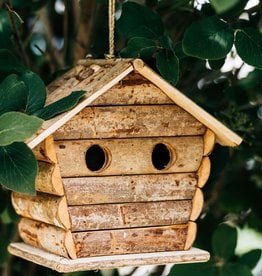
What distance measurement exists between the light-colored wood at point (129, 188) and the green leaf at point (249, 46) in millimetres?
292

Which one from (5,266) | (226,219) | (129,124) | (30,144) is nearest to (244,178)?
(226,219)

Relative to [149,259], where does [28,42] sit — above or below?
above

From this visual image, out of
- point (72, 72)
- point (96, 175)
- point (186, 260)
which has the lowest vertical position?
point (186, 260)

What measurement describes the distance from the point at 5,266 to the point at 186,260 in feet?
3.12

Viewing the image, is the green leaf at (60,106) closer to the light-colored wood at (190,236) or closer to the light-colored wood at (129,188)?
the light-colored wood at (129,188)

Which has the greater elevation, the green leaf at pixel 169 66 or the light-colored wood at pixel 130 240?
the green leaf at pixel 169 66

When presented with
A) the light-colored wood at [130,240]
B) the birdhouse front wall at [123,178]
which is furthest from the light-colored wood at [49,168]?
the light-colored wood at [130,240]

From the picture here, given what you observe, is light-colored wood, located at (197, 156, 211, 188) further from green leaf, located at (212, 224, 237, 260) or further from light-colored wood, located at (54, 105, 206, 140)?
green leaf, located at (212, 224, 237, 260)

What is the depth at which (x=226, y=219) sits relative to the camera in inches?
113

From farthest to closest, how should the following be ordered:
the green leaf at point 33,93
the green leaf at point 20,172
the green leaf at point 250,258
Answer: the green leaf at point 250,258
the green leaf at point 33,93
the green leaf at point 20,172

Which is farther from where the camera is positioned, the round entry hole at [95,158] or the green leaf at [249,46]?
the round entry hole at [95,158]

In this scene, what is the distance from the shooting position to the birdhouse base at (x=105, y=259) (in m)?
1.90

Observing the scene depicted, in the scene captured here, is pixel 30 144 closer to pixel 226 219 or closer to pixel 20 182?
pixel 20 182

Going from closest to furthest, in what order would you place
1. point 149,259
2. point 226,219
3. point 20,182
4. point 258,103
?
point 20,182 → point 149,259 → point 258,103 → point 226,219
